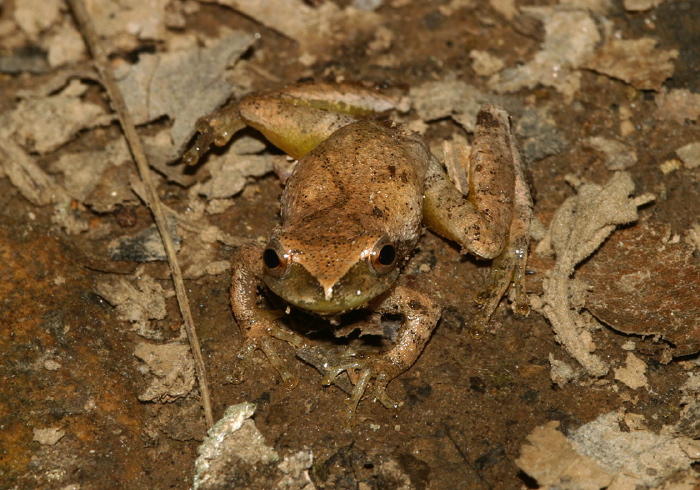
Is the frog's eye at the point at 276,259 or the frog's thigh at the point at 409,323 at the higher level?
the frog's eye at the point at 276,259

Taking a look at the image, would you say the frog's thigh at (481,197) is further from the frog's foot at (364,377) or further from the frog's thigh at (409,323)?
the frog's foot at (364,377)

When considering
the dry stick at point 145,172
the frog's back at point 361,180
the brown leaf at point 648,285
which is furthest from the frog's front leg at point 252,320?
the brown leaf at point 648,285

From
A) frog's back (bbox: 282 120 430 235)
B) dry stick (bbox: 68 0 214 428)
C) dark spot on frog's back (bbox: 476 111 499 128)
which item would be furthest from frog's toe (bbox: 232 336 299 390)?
dark spot on frog's back (bbox: 476 111 499 128)

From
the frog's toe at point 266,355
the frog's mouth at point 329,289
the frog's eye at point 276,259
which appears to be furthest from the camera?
the frog's toe at point 266,355

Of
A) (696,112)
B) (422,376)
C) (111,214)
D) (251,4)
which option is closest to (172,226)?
(111,214)

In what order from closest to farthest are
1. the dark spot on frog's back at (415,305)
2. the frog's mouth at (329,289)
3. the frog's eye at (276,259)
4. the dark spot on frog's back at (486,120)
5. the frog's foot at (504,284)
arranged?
1. the frog's mouth at (329,289)
2. the frog's eye at (276,259)
3. the dark spot on frog's back at (415,305)
4. the frog's foot at (504,284)
5. the dark spot on frog's back at (486,120)

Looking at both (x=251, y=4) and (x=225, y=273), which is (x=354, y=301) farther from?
(x=251, y=4)

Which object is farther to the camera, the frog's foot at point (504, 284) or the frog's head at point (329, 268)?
the frog's foot at point (504, 284)

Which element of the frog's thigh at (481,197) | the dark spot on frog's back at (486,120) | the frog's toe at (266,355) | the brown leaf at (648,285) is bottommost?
the frog's toe at (266,355)
